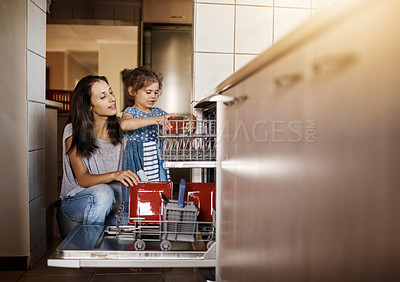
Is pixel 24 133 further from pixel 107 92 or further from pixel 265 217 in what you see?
pixel 265 217

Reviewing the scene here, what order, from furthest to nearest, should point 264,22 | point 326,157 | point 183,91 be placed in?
point 183,91
point 264,22
point 326,157

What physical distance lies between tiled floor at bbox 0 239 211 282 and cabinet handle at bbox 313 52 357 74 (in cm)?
148

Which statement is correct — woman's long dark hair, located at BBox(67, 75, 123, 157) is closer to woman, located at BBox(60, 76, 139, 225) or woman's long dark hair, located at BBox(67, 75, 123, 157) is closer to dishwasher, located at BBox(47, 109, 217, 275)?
woman, located at BBox(60, 76, 139, 225)

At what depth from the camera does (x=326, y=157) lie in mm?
495

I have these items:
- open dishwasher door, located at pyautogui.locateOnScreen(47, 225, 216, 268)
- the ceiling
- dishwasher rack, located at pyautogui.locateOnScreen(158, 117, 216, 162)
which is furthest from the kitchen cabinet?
the ceiling

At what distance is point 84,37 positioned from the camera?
6855 mm

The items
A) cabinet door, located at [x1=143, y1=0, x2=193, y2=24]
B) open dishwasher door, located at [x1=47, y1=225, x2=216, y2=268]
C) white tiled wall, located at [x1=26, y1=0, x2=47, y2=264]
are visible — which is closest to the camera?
open dishwasher door, located at [x1=47, y1=225, x2=216, y2=268]

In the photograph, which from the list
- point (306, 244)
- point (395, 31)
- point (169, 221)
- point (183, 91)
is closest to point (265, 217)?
point (306, 244)

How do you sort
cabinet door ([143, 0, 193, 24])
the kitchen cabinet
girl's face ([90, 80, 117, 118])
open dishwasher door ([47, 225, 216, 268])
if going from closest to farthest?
1. the kitchen cabinet
2. open dishwasher door ([47, 225, 216, 268])
3. girl's face ([90, 80, 117, 118])
4. cabinet door ([143, 0, 193, 24])

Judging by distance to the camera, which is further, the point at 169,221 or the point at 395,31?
the point at 169,221

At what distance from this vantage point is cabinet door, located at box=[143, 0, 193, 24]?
388cm

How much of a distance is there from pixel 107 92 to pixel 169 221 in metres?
1.14

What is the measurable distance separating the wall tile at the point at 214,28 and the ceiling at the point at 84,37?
4.17m

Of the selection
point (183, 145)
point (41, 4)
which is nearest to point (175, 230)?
point (183, 145)
